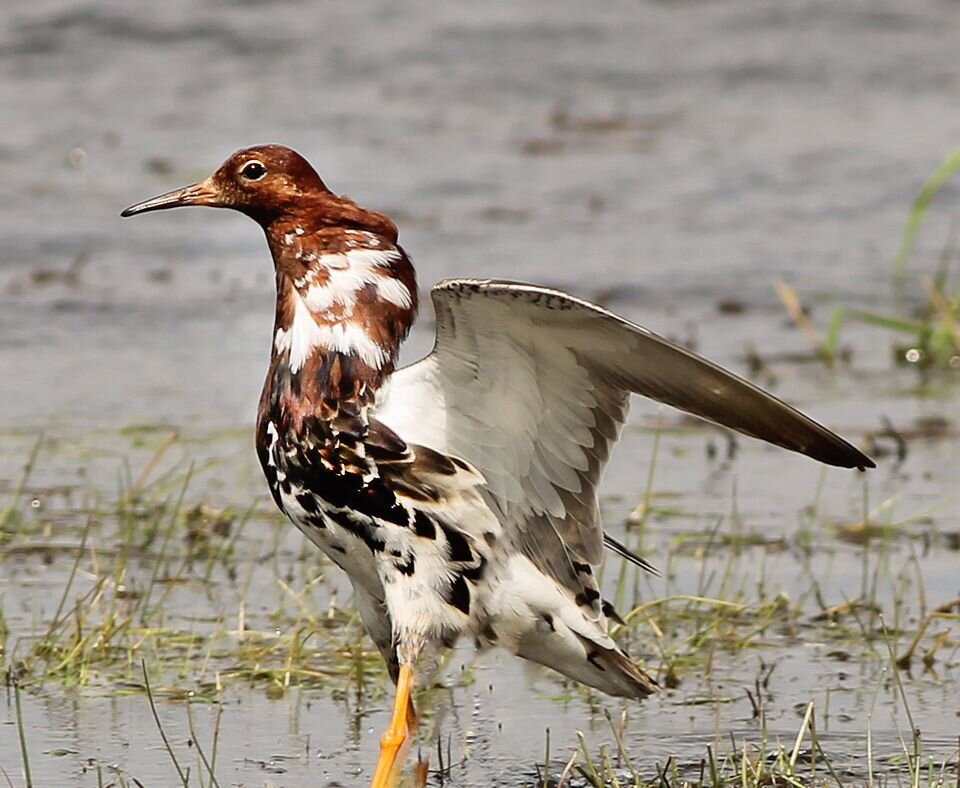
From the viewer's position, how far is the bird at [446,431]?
16.2 ft

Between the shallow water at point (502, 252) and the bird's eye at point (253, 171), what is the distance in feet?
4.56

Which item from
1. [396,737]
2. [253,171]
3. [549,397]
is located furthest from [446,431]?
[253,171]

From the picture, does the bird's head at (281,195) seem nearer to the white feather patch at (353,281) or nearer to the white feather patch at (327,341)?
the white feather patch at (353,281)

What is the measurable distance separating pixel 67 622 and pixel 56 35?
10271 mm

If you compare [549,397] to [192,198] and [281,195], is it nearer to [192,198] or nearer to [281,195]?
[281,195]

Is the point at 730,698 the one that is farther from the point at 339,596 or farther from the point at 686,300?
the point at 686,300

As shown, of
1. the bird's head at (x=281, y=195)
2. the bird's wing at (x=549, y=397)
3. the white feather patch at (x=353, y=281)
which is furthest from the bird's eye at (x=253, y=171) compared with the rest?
the bird's wing at (x=549, y=397)

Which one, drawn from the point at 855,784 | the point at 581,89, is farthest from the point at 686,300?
the point at 855,784

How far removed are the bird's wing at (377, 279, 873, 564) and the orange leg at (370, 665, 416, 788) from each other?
0.51m

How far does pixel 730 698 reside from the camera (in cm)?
571

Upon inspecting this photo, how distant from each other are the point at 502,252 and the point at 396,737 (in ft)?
24.4

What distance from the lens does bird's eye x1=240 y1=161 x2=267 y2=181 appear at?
17.7 feet

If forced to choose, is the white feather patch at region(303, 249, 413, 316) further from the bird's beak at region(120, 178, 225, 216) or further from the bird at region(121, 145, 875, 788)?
the bird's beak at region(120, 178, 225, 216)

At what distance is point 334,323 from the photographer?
5.18 metres
